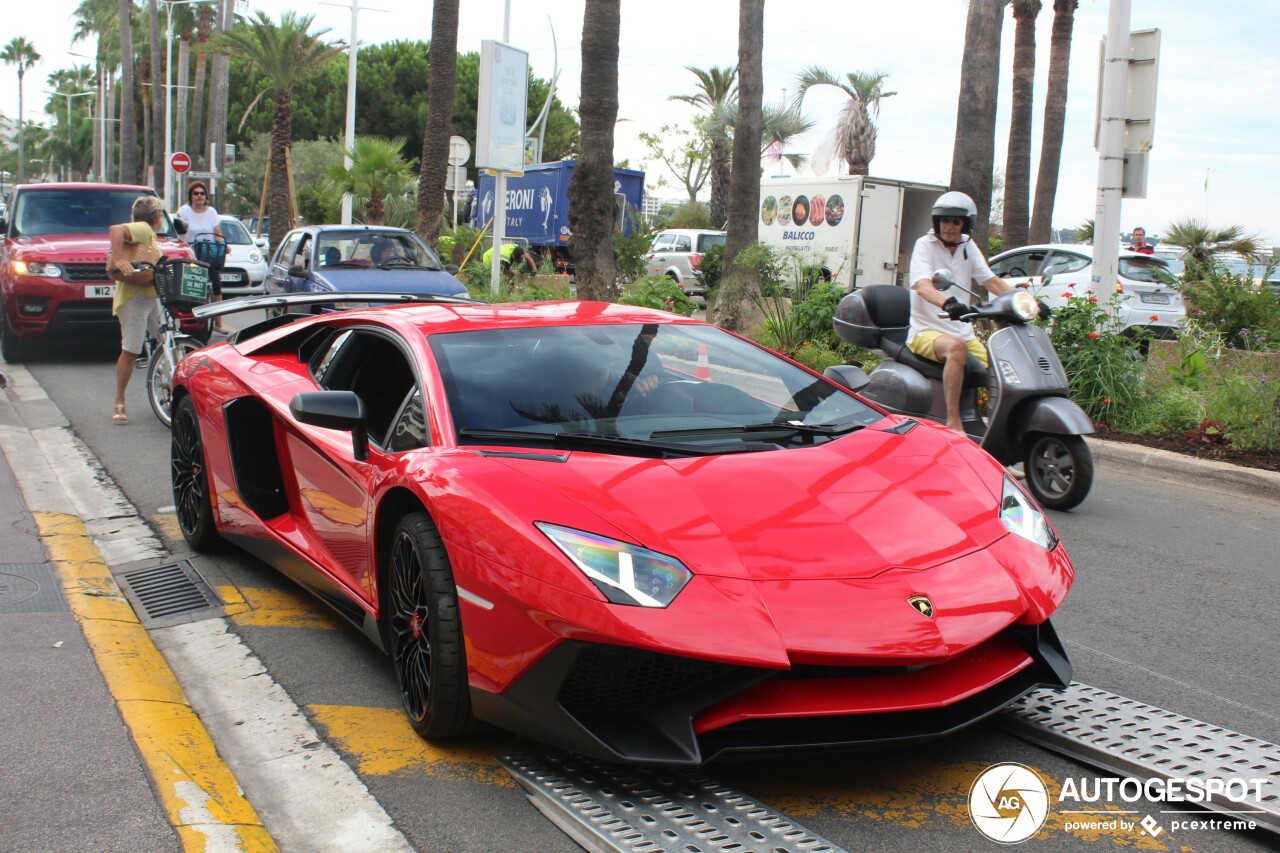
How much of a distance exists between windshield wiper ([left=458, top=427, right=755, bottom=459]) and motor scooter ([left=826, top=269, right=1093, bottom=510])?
9.84ft

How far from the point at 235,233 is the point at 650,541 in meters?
24.9

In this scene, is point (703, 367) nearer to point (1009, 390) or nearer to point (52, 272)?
point (1009, 390)

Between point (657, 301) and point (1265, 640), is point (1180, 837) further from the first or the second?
point (657, 301)

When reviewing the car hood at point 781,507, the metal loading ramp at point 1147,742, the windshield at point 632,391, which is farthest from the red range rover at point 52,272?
the metal loading ramp at point 1147,742

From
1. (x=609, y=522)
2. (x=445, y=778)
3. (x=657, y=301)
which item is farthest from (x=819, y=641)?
(x=657, y=301)

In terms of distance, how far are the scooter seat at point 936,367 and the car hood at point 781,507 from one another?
11.9 feet

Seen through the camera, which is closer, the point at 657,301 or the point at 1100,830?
the point at 1100,830

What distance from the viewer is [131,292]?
385 inches

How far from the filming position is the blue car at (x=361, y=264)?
14.5 metres

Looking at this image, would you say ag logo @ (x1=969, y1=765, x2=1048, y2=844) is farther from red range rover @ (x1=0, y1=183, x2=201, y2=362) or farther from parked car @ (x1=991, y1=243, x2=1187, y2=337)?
parked car @ (x1=991, y1=243, x2=1187, y2=337)

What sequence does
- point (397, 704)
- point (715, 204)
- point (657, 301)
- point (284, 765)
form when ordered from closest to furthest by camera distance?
point (284, 765), point (397, 704), point (657, 301), point (715, 204)

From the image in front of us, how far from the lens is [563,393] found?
4.14m

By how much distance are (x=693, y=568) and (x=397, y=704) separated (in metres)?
1.44

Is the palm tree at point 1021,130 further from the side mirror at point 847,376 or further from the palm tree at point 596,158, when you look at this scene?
the side mirror at point 847,376
